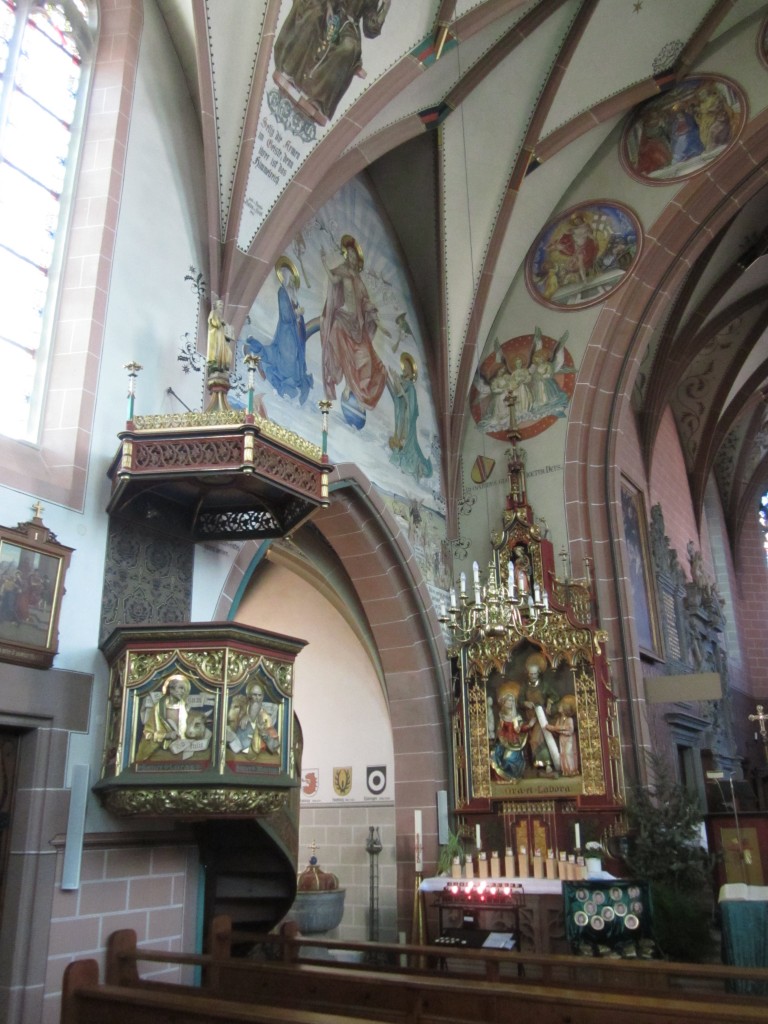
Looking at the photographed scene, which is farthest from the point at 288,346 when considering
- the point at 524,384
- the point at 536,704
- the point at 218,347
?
the point at 536,704

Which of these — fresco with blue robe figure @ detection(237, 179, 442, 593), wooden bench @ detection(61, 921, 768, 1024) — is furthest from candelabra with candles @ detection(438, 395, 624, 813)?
wooden bench @ detection(61, 921, 768, 1024)

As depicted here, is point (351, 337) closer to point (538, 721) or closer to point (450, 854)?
point (538, 721)

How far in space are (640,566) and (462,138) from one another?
6.44 m

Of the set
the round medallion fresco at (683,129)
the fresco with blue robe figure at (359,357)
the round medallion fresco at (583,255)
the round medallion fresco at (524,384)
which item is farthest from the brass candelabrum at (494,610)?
the round medallion fresco at (683,129)

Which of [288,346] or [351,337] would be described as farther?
[351,337]

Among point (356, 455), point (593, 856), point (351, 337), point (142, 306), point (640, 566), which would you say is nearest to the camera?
point (142, 306)

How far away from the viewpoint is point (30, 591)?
219 inches

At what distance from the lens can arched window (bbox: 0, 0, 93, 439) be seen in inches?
253

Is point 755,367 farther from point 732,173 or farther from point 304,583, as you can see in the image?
point 304,583

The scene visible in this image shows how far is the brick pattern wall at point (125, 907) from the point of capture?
5344 millimetres

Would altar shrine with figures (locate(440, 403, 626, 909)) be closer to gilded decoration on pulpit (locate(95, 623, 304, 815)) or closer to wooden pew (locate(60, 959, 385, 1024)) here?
gilded decoration on pulpit (locate(95, 623, 304, 815))

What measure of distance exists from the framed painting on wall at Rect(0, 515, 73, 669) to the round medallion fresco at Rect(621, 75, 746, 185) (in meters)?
9.07

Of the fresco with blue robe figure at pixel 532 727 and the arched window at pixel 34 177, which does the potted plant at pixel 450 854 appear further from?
the arched window at pixel 34 177

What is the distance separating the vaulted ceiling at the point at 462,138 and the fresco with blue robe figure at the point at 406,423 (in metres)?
0.58
